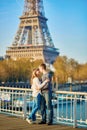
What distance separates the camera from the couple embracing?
628 centimetres

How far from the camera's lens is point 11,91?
838cm

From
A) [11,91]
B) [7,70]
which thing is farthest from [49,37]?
[11,91]

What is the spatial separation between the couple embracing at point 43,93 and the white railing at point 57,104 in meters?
0.27

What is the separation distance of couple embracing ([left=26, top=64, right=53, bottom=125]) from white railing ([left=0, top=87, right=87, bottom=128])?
0.89 feet

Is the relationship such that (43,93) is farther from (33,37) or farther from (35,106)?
(33,37)

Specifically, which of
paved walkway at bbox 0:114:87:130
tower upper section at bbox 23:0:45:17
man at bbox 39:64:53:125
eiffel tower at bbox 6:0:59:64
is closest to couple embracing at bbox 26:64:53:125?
man at bbox 39:64:53:125

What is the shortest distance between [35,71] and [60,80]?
4598 centimetres

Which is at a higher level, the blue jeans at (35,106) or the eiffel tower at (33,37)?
the eiffel tower at (33,37)

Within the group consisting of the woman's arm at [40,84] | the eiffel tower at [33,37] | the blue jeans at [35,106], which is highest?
the eiffel tower at [33,37]

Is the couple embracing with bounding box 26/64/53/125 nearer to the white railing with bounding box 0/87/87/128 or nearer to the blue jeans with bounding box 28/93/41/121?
the blue jeans with bounding box 28/93/41/121

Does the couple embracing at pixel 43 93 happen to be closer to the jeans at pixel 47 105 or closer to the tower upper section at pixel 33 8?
the jeans at pixel 47 105

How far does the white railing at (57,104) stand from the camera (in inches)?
250

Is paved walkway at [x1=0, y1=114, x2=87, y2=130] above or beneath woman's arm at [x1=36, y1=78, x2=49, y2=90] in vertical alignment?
beneath

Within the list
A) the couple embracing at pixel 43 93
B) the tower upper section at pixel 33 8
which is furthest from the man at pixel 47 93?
the tower upper section at pixel 33 8
